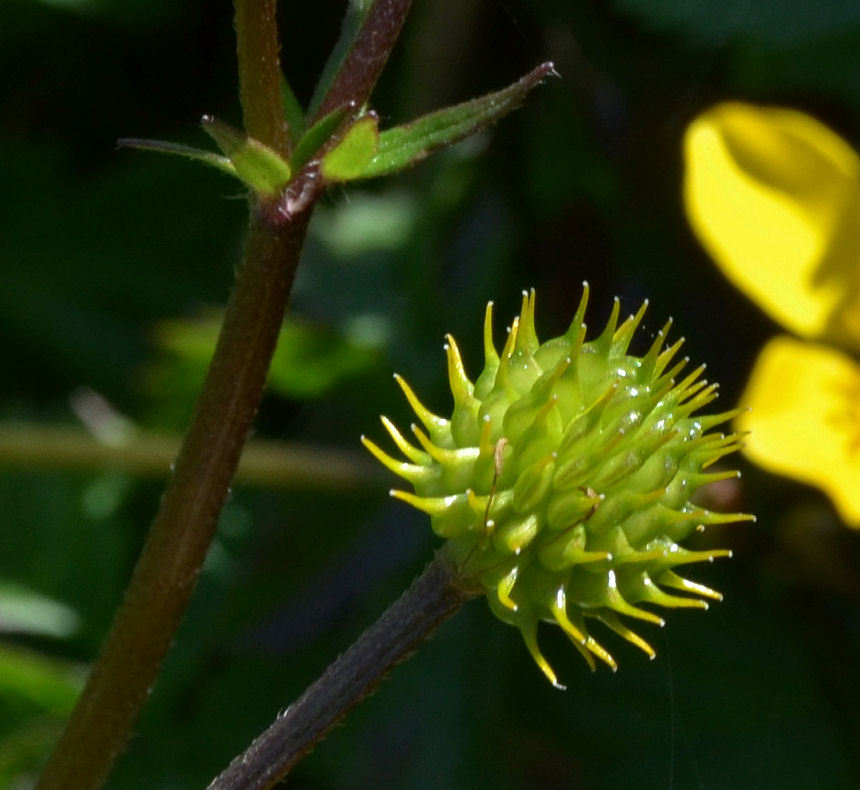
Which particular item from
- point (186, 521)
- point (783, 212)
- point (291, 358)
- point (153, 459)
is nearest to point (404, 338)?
point (291, 358)

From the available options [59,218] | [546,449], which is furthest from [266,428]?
[546,449]

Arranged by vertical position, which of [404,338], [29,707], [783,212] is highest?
[404,338]

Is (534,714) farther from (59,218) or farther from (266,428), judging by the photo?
(59,218)

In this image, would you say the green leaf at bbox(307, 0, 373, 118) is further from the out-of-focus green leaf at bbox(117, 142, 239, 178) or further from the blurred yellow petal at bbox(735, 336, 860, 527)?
the blurred yellow petal at bbox(735, 336, 860, 527)

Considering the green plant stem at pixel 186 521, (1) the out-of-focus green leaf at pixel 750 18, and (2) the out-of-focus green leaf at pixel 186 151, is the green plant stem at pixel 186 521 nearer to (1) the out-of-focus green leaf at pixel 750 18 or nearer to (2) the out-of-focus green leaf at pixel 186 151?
(2) the out-of-focus green leaf at pixel 186 151

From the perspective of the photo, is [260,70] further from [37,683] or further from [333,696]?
[37,683]
